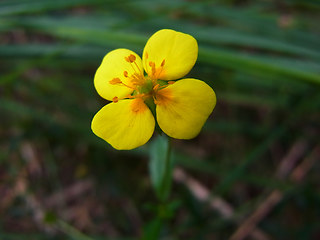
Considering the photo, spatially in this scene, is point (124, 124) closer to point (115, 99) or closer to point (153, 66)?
point (115, 99)

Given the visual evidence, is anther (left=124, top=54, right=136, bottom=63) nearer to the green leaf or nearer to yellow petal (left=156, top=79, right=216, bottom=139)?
yellow petal (left=156, top=79, right=216, bottom=139)

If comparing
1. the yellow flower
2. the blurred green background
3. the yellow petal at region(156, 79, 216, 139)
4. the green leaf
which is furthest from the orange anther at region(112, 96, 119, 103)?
the blurred green background

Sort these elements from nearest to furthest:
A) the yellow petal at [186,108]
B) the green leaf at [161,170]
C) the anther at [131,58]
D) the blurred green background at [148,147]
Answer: the yellow petal at [186,108], the anther at [131,58], the green leaf at [161,170], the blurred green background at [148,147]

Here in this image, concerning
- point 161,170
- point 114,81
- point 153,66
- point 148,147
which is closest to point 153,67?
point 153,66

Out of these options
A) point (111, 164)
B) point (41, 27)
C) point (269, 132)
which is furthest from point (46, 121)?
point (269, 132)

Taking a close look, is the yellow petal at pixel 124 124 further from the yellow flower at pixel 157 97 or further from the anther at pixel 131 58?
the anther at pixel 131 58

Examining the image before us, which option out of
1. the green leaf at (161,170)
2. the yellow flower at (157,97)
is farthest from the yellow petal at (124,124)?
the green leaf at (161,170)
